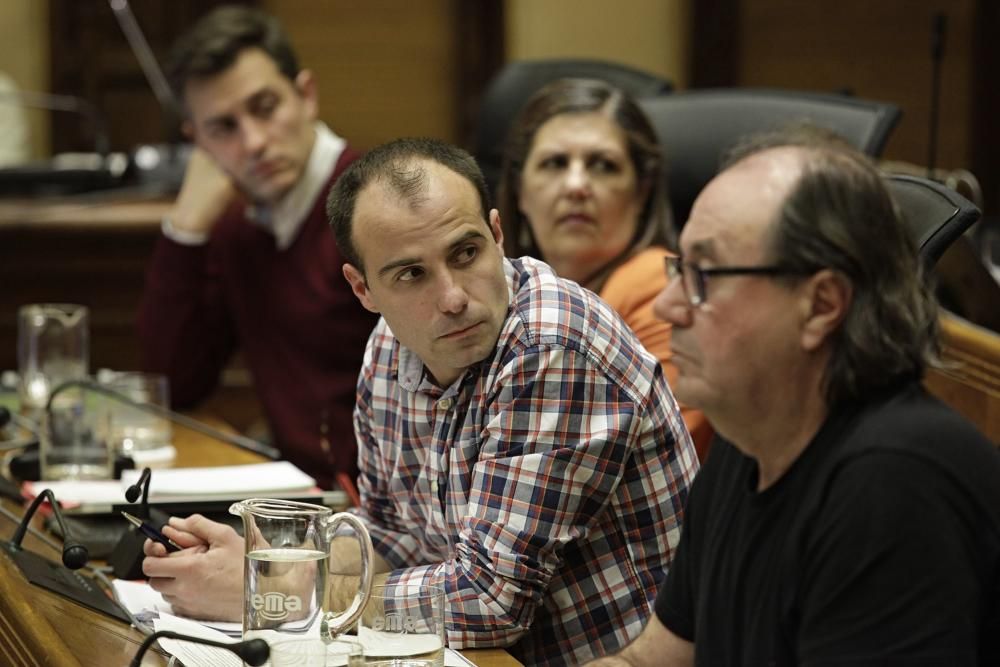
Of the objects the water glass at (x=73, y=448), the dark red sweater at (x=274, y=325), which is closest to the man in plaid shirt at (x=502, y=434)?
the water glass at (x=73, y=448)

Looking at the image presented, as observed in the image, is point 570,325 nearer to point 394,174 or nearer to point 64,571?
point 394,174

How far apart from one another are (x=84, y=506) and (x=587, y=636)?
76 centimetres

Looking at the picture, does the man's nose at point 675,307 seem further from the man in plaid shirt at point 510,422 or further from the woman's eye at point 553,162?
the woman's eye at point 553,162

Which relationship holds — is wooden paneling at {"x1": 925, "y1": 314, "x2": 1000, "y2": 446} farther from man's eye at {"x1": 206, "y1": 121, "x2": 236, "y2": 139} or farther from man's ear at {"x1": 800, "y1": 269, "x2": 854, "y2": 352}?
man's eye at {"x1": 206, "y1": 121, "x2": 236, "y2": 139}

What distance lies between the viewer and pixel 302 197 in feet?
9.73

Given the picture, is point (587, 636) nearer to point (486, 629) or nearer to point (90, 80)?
point (486, 629)

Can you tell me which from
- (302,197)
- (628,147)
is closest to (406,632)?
(628,147)

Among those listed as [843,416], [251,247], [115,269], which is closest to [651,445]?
[843,416]

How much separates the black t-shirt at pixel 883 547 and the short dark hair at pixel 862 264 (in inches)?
1.2

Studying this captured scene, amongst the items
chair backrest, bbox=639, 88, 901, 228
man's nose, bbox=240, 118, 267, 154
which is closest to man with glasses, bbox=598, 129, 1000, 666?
chair backrest, bbox=639, 88, 901, 228

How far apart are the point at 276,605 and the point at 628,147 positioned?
5.04 feet

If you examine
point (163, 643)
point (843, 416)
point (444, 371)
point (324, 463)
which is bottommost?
point (324, 463)

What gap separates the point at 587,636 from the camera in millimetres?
1595

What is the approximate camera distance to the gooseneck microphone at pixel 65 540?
1612 millimetres
